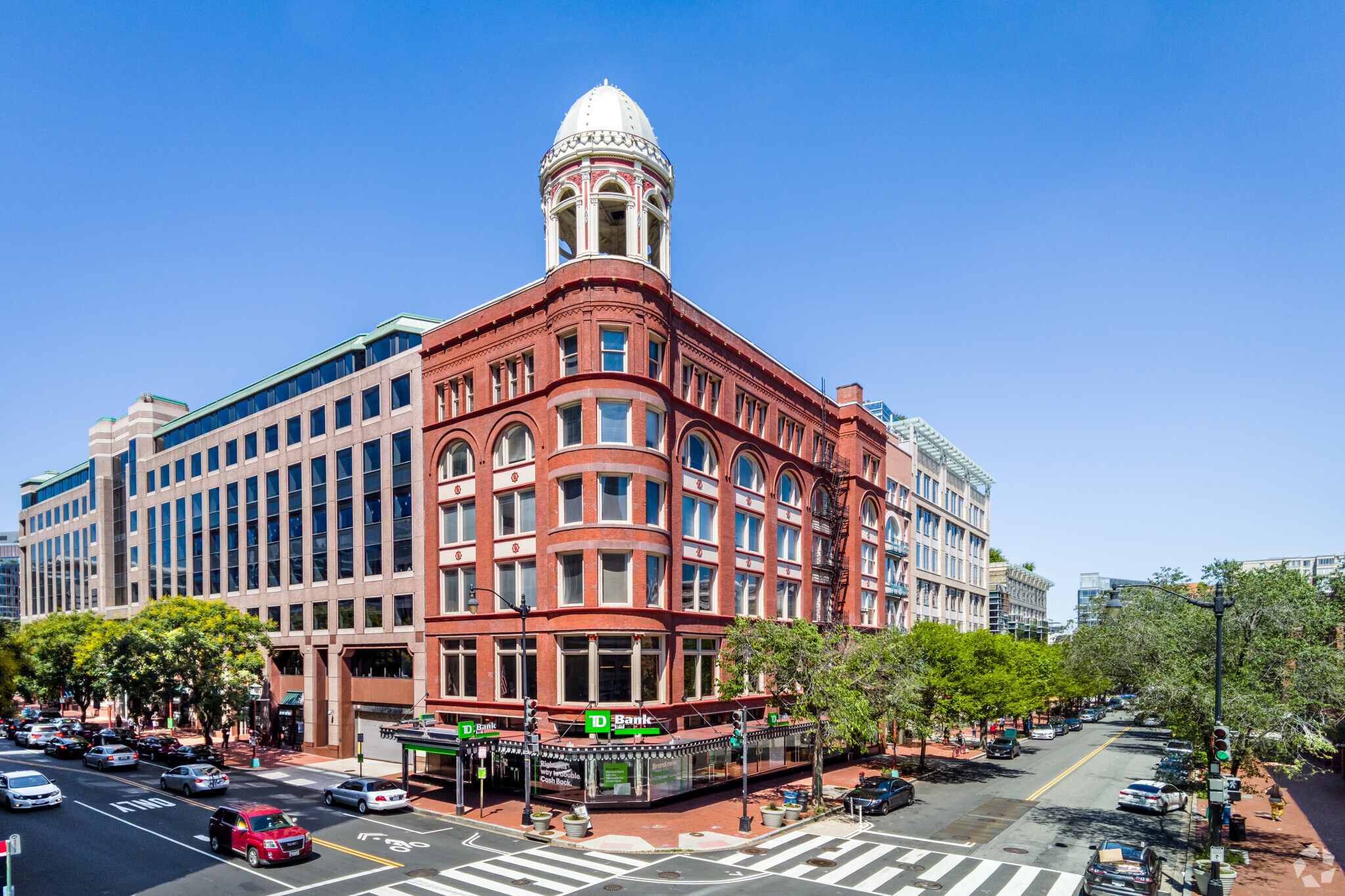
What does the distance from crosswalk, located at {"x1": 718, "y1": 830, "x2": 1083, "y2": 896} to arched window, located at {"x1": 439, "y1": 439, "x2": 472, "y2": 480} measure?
79.8 feet

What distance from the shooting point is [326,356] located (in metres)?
56.6

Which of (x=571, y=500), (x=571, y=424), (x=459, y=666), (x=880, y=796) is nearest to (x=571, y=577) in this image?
(x=571, y=500)

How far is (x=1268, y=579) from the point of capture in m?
31.7

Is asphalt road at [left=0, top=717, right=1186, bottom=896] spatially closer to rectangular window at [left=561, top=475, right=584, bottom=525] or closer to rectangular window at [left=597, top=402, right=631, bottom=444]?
rectangular window at [left=561, top=475, right=584, bottom=525]

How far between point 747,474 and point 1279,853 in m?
28.8

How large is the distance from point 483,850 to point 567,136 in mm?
31854

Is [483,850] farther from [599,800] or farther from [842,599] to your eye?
[842,599]

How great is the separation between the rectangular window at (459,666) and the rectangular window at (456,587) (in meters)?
1.67

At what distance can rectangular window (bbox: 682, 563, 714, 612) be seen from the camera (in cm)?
4238

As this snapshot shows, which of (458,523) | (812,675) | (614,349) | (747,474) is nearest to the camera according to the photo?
(812,675)

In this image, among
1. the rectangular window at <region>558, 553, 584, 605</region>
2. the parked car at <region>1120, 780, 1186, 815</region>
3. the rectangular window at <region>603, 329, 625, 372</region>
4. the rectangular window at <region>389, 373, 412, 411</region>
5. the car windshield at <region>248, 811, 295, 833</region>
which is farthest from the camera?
the rectangular window at <region>389, 373, 412, 411</region>

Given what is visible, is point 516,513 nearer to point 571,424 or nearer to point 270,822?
point 571,424

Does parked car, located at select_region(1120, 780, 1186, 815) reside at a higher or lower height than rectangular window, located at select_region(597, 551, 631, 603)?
lower

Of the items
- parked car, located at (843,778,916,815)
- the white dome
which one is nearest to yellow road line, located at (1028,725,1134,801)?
parked car, located at (843,778,916,815)
